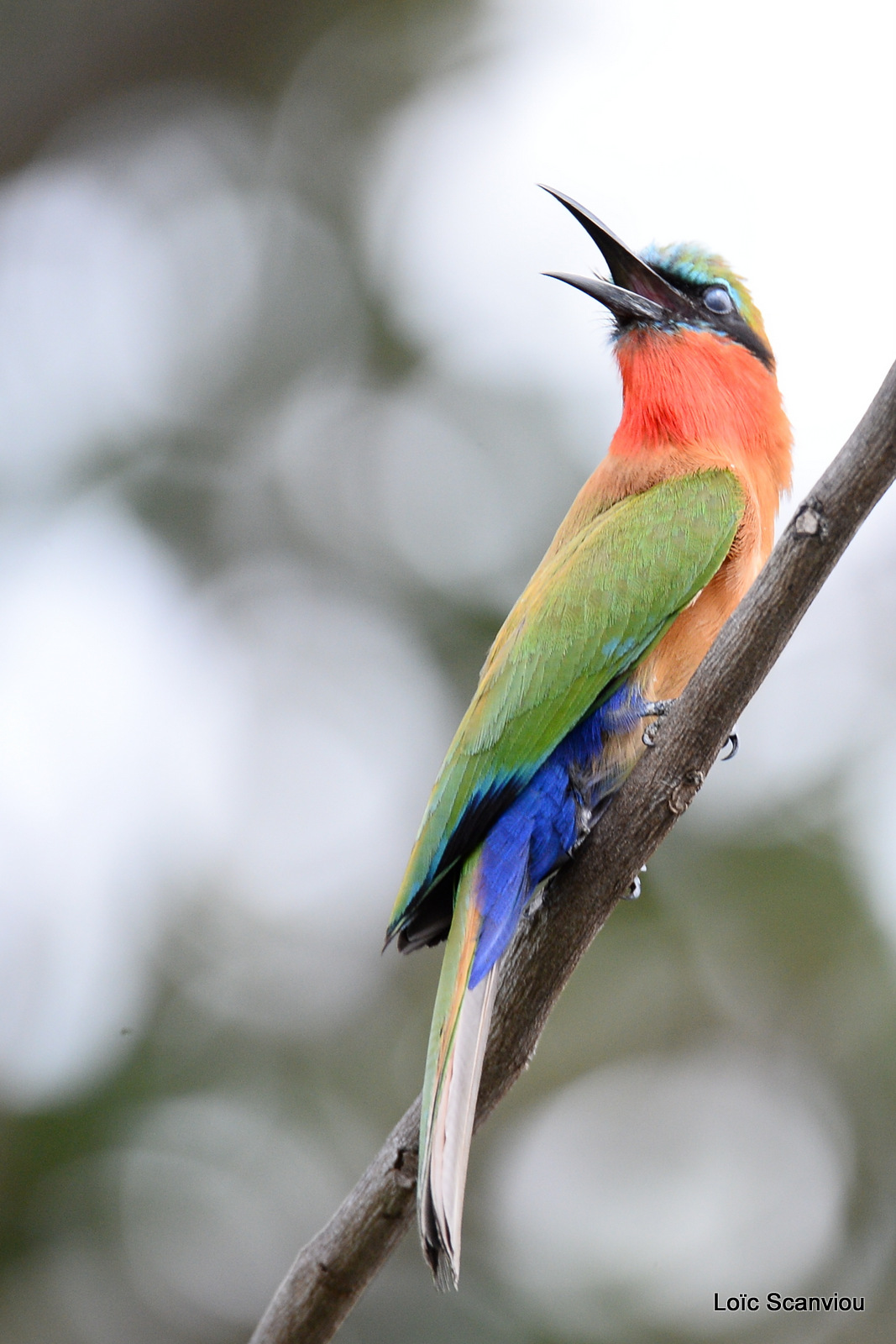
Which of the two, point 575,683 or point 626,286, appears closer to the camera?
point 575,683

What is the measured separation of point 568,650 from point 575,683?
0.10 meters

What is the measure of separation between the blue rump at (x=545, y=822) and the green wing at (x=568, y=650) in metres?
0.05

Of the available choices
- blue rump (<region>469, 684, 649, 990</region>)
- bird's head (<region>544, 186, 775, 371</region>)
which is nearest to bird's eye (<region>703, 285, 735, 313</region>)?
bird's head (<region>544, 186, 775, 371</region>)

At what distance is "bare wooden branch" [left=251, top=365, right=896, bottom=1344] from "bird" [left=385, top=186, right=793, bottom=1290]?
10 centimetres

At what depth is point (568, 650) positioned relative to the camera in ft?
10.7

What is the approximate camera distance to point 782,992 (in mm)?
5652

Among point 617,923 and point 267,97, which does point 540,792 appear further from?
point 267,97

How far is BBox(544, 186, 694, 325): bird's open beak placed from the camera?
413 cm

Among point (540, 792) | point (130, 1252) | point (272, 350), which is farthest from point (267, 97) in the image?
point (130, 1252)

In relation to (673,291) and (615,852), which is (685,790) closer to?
(615,852)

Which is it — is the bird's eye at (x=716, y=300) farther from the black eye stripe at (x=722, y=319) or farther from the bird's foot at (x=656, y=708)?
the bird's foot at (x=656, y=708)

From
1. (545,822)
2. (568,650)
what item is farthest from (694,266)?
(545,822)

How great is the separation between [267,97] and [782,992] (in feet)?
17.7

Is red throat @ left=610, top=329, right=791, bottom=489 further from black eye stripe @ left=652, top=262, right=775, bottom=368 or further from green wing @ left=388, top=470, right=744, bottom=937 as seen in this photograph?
green wing @ left=388, top=470, right=744, bottom=937
